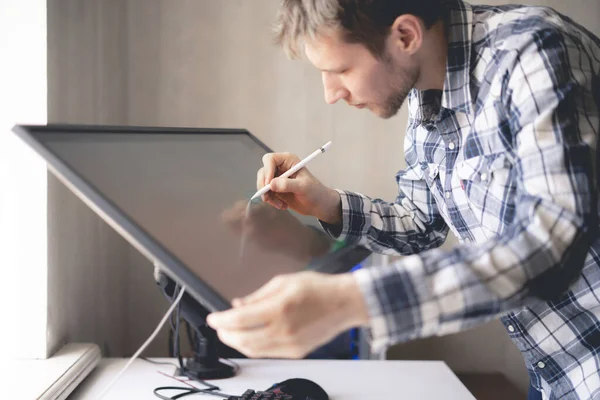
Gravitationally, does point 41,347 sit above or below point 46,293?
below

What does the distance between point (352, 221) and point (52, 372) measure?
27.4 inches

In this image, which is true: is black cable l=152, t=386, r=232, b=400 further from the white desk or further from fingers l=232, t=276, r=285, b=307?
fingers l=232, t=276, r=285, b=307

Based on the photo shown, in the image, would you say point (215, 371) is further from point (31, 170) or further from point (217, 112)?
point (217, 112)

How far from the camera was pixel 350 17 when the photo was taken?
0.84 metres

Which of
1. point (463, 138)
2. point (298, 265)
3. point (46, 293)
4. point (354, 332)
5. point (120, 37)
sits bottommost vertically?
point (354, 332)

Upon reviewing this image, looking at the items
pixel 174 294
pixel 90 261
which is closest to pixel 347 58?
pixel 174 294

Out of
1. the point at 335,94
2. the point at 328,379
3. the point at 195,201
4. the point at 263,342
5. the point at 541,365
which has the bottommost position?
the point at 328,379

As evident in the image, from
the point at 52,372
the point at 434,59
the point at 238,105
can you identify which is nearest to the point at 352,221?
the point at 434,59

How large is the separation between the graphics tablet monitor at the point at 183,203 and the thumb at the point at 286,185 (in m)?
0.04

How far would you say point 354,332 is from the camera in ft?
6.04

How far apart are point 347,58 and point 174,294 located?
57 cm

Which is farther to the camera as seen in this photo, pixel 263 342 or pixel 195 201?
pixel 195 201

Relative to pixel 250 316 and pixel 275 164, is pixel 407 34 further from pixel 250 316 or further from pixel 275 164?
pixel 250 316

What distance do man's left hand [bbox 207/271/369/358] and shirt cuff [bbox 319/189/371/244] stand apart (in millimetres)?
509
